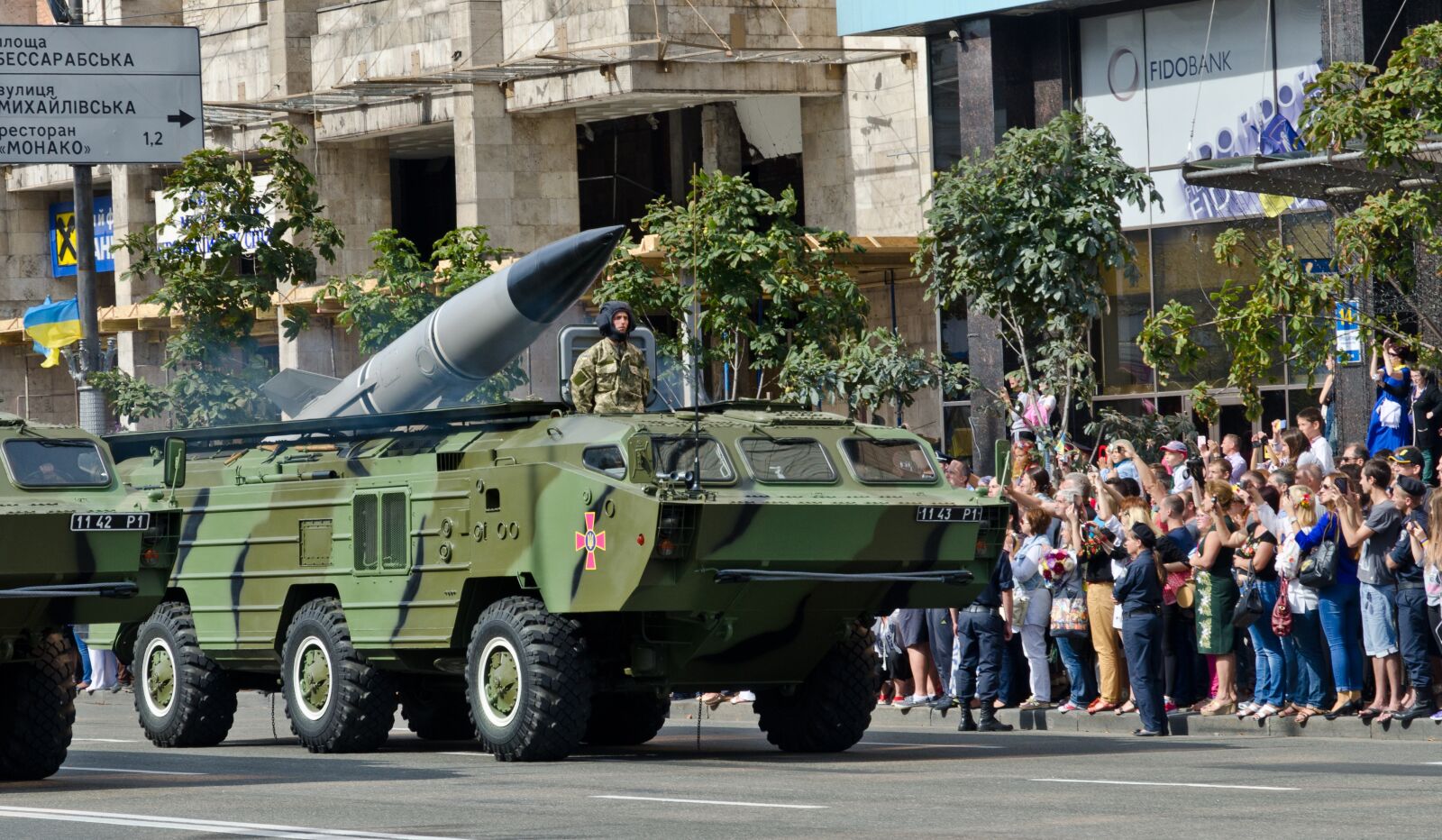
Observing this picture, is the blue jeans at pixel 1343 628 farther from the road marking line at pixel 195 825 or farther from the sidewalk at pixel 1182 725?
the road marking line at pixel 195 825

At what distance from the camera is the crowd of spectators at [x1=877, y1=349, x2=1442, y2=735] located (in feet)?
57.4

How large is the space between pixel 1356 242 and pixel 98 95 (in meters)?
11.5

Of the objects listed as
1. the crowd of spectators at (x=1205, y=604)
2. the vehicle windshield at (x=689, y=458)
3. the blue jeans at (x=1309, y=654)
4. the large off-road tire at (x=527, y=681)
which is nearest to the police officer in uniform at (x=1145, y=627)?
the crowd of spectators at (x=1205, y=604)

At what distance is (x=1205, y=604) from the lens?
727 inches

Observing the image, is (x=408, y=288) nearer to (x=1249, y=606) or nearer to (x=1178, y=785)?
(x=1249, y=606)

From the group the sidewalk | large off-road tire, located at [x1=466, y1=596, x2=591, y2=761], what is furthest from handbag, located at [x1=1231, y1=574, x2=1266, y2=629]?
large off-road tire, located at [x1=466, y1=596, x2=591, y2=761]

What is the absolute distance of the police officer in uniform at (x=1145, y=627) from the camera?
1806 centimetres

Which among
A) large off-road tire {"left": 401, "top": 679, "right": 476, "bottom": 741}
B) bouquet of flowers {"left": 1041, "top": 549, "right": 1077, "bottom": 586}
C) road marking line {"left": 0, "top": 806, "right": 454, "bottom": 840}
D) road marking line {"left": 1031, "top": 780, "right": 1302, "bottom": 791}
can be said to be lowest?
large off-road tire {"left": 401, "top": 679, "right": 476, "bottom": 741}

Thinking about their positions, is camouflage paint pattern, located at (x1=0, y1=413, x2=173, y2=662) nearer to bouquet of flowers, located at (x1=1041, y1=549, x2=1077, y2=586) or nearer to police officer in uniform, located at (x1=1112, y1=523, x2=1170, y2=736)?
police officer in uniform, located at (x1=1112, y1=523, x2=1170, y2=736)

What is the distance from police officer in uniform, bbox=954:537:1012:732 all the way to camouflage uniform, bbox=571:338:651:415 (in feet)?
11.3

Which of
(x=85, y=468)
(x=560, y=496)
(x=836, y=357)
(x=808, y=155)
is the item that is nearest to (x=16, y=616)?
(x=85, y=468)

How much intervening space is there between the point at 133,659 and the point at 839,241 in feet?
35.2

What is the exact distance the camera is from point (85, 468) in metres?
16.2

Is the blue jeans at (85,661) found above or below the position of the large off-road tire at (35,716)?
below
